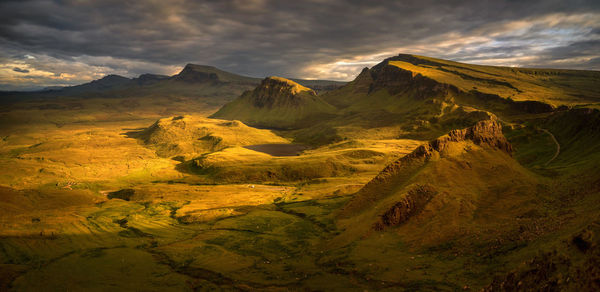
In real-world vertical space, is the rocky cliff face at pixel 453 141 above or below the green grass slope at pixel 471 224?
above

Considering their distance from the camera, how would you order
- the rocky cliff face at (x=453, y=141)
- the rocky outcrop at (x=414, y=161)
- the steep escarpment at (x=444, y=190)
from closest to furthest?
the steep escarpment at (x=444, y=190) < the rocky outcrop at (x=414, y=161) < the rocky cliff face at (x=453, y=141)

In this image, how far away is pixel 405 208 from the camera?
224ft

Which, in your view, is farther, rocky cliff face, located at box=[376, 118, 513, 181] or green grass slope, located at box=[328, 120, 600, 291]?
rocky cliff face, located at box=[376, 118, 513, 181]

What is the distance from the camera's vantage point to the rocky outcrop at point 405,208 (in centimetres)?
6681

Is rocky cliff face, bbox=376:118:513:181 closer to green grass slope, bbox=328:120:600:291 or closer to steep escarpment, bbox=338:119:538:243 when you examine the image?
steep escarpment, bbox=338:119:538:243

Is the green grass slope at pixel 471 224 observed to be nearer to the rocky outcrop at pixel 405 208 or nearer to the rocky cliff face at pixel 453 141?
the rocky outcrop at pixel 405 208

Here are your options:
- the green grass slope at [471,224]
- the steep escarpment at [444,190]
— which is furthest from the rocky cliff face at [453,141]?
the green grass slope at [471,224]

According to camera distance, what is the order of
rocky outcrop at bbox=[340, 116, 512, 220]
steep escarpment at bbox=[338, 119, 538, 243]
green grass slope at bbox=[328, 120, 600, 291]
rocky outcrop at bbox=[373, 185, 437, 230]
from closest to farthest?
green grass slope at bbox=[328, 120, 600, 291] → steep escarpment at bbox=[338, 119, 538, 243] → rocky outcrop at bbox=[373, 185, 437, 230] → rocky outcrop at bbox=[340, 116, 512, 220]

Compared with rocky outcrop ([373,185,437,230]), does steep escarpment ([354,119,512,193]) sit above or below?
above

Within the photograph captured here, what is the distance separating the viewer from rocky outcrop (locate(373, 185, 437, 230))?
6681 cm

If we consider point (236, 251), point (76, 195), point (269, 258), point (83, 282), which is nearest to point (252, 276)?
point (269, 258)

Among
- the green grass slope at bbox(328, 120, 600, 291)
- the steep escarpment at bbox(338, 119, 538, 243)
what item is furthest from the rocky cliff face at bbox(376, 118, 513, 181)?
the green grass slope at bbox(328, 120, 600, 291)

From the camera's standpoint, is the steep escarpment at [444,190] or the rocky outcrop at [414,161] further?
the rocky outcrop at [414,161]

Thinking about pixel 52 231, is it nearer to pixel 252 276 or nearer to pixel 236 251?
pixel 236 251
